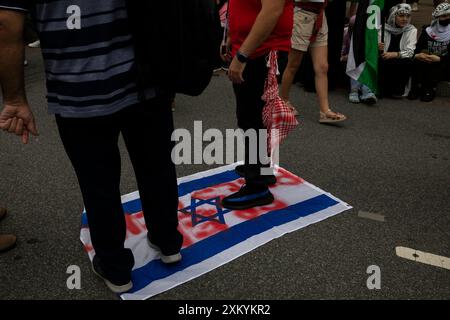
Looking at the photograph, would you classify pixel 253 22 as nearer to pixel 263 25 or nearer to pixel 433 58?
pixel 263 25

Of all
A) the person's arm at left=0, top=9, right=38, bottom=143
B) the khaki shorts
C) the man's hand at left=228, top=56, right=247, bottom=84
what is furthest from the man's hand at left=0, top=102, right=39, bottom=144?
the khaki shorts

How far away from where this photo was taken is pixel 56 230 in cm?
231

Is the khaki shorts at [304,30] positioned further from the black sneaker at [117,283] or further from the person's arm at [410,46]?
the black sneaker at [117,283]

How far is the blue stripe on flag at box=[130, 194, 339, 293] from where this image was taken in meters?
1.98

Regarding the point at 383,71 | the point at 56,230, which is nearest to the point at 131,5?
Result: the point at 56,230

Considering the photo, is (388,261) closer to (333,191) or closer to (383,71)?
(333,191)

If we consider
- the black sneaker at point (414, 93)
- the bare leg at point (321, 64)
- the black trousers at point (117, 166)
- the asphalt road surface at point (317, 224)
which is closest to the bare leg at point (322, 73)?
the bare leg at point (321, 64)

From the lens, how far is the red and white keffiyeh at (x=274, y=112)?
7.20 feet

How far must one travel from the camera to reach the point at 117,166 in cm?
167

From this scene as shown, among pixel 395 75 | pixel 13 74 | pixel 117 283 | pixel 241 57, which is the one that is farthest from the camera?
pixel 395 75

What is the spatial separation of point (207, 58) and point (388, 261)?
143 centimetres

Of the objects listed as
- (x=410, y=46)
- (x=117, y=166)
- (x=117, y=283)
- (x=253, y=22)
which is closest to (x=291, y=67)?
(x=253, y=22)

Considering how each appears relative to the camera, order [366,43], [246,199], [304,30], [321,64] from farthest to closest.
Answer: [366,43] → [321,64] → [304,30] → [246,199]

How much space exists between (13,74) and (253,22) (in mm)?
1193
